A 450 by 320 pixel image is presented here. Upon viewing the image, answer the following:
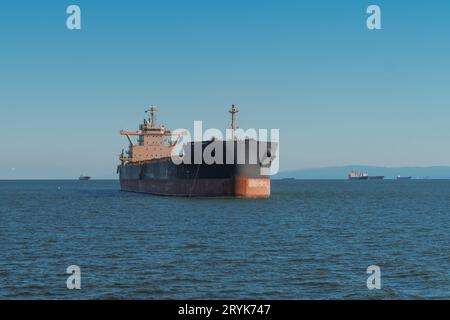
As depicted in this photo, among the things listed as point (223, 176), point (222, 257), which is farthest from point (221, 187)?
point (222, 257)

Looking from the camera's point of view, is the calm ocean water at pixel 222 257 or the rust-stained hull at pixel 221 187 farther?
the rust-stained hull at pixel 221 187

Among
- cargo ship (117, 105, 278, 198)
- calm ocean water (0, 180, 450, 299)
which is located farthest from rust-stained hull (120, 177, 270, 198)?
calm ocean water (0, 180, 450, 299)

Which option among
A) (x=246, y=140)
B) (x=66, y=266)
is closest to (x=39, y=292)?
(x=66, y=266)

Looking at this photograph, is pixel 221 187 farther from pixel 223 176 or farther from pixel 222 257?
pixel 222 257

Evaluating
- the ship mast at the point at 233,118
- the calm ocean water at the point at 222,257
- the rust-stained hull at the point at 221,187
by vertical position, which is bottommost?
the calm ocean water at the point at 222,257

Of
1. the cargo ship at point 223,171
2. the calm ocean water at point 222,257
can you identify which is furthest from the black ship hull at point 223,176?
the calm ocean water at point 222,257

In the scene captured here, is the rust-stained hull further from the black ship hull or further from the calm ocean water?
the calm ocean water

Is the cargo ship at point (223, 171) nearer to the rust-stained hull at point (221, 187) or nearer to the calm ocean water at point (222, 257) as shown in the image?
the rust-stained hull at point (221, 187)

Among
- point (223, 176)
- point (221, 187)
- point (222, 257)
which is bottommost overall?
→ point (222, 257)

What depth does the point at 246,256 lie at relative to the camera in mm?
23172
